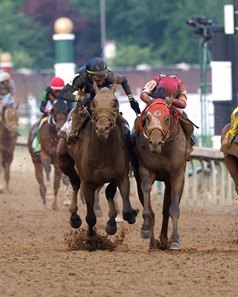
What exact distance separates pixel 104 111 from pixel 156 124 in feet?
1.84

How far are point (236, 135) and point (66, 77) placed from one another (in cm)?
1019

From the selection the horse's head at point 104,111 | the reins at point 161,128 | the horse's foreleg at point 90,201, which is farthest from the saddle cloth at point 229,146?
the horse's head at point 104,111

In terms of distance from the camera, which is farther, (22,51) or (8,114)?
(22,51)


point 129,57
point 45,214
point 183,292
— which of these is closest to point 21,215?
point 45,214

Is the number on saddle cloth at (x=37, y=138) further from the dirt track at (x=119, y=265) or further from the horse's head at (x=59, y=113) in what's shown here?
the dirt track at (x=119, y=265)

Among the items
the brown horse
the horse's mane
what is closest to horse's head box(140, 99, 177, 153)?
the brown horse

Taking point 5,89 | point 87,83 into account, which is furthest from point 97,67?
point 5,89

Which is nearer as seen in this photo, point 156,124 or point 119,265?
point 119,265

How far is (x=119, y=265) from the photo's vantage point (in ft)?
39.4

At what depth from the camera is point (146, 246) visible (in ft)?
48.0

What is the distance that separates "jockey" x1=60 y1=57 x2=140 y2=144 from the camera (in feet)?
44.7

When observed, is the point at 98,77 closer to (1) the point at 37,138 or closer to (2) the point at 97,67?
(2) the point at 97,67

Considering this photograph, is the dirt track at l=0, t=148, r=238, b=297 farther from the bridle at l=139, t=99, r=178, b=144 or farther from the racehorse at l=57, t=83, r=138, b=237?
the bridle at l=139, t=99, r=178, b=144

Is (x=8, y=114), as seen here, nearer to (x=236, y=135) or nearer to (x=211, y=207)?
(x=211, y=207)
